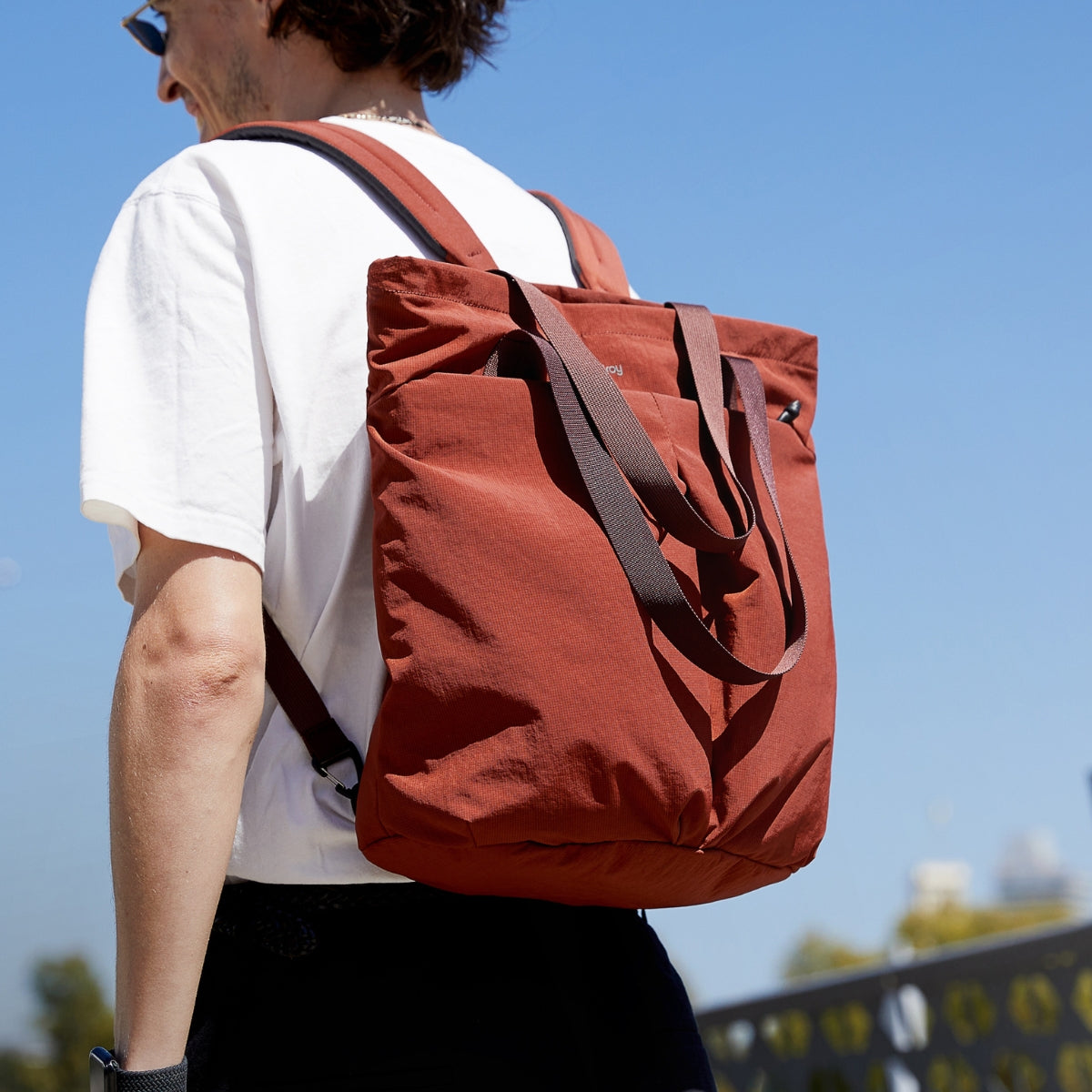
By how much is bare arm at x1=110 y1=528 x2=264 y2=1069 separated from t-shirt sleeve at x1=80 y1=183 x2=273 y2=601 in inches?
3.2

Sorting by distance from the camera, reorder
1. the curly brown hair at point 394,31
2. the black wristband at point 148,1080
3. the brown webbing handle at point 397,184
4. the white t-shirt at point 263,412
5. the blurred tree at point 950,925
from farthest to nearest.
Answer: the blurred tree at point 950,925, the curly brown hair at point 394,31, the brown webbing handle at point 397,184, the white t-shirt at point 263,412, the black wristband at point 148,1080

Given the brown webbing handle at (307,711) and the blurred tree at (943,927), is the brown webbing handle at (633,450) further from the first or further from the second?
the blurred tree at (943,927)

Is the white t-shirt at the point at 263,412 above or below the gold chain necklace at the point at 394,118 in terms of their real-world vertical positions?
below

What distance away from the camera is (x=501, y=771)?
0.88 m

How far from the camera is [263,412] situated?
3.33 ft

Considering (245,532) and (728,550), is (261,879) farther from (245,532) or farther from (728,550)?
(728,550)

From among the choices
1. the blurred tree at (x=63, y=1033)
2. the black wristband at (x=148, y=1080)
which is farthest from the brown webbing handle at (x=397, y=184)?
the blurred tree at (x=63, y=1033)

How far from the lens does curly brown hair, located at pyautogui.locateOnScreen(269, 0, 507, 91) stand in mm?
1299

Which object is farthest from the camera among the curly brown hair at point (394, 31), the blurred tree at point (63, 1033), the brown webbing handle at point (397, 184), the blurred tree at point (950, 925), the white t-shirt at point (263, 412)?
the blurred tree at point (950, 925)

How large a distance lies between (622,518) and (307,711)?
0.30 meters

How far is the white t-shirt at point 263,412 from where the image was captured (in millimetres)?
960

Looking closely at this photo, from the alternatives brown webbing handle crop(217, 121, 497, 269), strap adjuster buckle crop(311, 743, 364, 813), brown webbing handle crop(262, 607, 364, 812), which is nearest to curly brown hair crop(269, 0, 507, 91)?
brown webbing handle crop(217, 121, 497, 269)

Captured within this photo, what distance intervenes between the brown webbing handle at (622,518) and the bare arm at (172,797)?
293 millimetres

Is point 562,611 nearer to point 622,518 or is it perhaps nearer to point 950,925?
point 622,518
